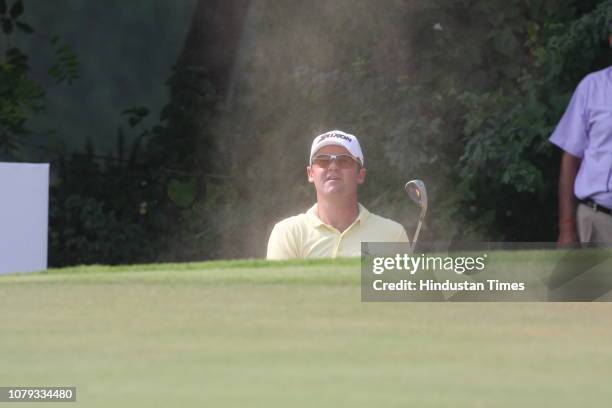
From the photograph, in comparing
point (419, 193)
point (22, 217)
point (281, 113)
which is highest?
point (281, 113)

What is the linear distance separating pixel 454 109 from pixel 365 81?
599mm

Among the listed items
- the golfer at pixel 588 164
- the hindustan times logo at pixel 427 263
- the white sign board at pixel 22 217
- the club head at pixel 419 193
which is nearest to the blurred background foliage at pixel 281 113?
the golfer at pixel 588 164

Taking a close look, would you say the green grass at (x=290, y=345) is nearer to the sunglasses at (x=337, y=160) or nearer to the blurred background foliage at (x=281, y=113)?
the sunglasses at (x=337, y=160)

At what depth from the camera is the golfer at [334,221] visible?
4.26 meters

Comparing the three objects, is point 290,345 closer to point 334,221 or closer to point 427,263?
point 427,263

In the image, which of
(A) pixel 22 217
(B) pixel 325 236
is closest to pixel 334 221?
(B) pixel 325 236

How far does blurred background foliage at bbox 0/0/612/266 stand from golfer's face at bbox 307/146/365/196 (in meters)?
3.44

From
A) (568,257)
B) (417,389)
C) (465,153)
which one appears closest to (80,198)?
(465,153)

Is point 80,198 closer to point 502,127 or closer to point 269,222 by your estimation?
point 269,222

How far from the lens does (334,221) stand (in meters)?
4.29

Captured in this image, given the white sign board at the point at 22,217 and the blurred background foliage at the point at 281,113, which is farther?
the blurred background foliage at the point at 281,113

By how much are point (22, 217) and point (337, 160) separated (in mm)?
1886

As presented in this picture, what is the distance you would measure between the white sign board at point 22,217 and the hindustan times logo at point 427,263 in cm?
293

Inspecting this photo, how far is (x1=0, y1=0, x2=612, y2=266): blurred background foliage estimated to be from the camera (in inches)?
324
